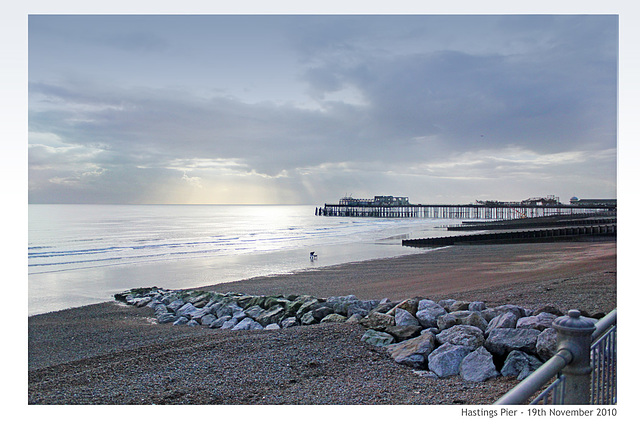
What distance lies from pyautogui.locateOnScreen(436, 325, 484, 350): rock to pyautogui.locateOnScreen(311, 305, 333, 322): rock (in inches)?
81.5

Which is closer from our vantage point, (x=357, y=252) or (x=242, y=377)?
(x=242, y=377)

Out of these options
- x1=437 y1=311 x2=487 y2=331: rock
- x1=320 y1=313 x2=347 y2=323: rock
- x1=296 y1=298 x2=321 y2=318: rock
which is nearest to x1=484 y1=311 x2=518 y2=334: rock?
x1=437 y1=311 x2=487 y2=331: rock

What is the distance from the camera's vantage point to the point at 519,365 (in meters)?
3.97

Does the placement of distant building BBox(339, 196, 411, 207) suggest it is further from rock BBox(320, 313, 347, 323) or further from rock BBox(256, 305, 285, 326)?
rock BBox(320, 313, 347, 323)

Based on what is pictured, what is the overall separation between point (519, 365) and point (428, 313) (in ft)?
4.77

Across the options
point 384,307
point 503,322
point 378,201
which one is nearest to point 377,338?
point 384,307

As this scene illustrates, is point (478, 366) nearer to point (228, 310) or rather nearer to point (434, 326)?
point (434, 326)

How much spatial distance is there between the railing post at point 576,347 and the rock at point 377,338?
261 cm
